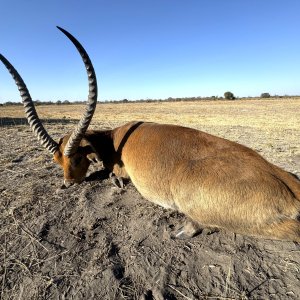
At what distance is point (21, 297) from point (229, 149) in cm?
358

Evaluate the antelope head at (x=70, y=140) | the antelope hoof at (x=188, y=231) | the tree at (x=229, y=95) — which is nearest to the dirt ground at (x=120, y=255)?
the antelope hoof at (x=188, y=231)

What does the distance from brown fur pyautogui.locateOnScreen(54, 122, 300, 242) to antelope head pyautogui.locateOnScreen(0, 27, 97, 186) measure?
0.02 m

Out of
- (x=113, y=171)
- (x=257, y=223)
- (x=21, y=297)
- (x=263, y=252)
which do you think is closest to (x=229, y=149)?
(x=257, y=223)

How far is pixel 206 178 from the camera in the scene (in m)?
4.57

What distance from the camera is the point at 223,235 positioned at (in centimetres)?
468

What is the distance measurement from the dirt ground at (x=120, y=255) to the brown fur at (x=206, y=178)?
0.33m

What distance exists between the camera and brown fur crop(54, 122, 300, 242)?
4066 millimetres

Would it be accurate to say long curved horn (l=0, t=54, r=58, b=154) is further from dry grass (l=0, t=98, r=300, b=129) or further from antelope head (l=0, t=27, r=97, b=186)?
dry grass (l=0, t=98, r=300, b=129)

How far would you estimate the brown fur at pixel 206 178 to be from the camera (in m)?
4.07

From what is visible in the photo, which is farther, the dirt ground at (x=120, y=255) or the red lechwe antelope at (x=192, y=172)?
the red lechwe antelope at (x=192, y=172)

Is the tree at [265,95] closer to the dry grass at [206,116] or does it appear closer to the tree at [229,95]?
the tree at [229,95]

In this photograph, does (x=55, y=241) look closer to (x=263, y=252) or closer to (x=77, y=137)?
(x=77, y=137)

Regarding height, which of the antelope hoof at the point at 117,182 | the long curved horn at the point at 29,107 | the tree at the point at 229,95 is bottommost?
the tree at the point at 229,95

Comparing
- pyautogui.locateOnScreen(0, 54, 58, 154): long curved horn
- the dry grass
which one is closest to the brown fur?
pyautogui.locateOnScreen(0, 54, 58, 154): long curved horn
